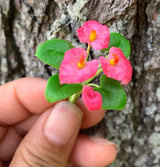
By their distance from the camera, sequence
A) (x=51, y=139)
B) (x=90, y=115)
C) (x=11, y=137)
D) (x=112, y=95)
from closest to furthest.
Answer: (x=112, y=95) < (x=51, y=139) < (x=90, y=115) < (x=11, y=137)

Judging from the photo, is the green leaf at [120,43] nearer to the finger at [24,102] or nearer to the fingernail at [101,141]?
the finger at [24,102]

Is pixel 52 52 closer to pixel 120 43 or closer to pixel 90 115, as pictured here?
pixel 120 43

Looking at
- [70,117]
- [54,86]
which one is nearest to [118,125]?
[70,117]

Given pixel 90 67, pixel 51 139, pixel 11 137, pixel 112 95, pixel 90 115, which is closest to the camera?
pixel 90 67

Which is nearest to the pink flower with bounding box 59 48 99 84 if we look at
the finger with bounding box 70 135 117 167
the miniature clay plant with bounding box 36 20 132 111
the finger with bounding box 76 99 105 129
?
the miniature clay plant with bounding box 36 20 132 111

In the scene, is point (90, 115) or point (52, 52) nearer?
point (52, 52)

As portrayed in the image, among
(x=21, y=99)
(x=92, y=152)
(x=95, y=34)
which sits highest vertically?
(x=95, y=34)

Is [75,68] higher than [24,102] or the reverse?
higher

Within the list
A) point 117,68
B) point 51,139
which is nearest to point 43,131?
point 51,139
